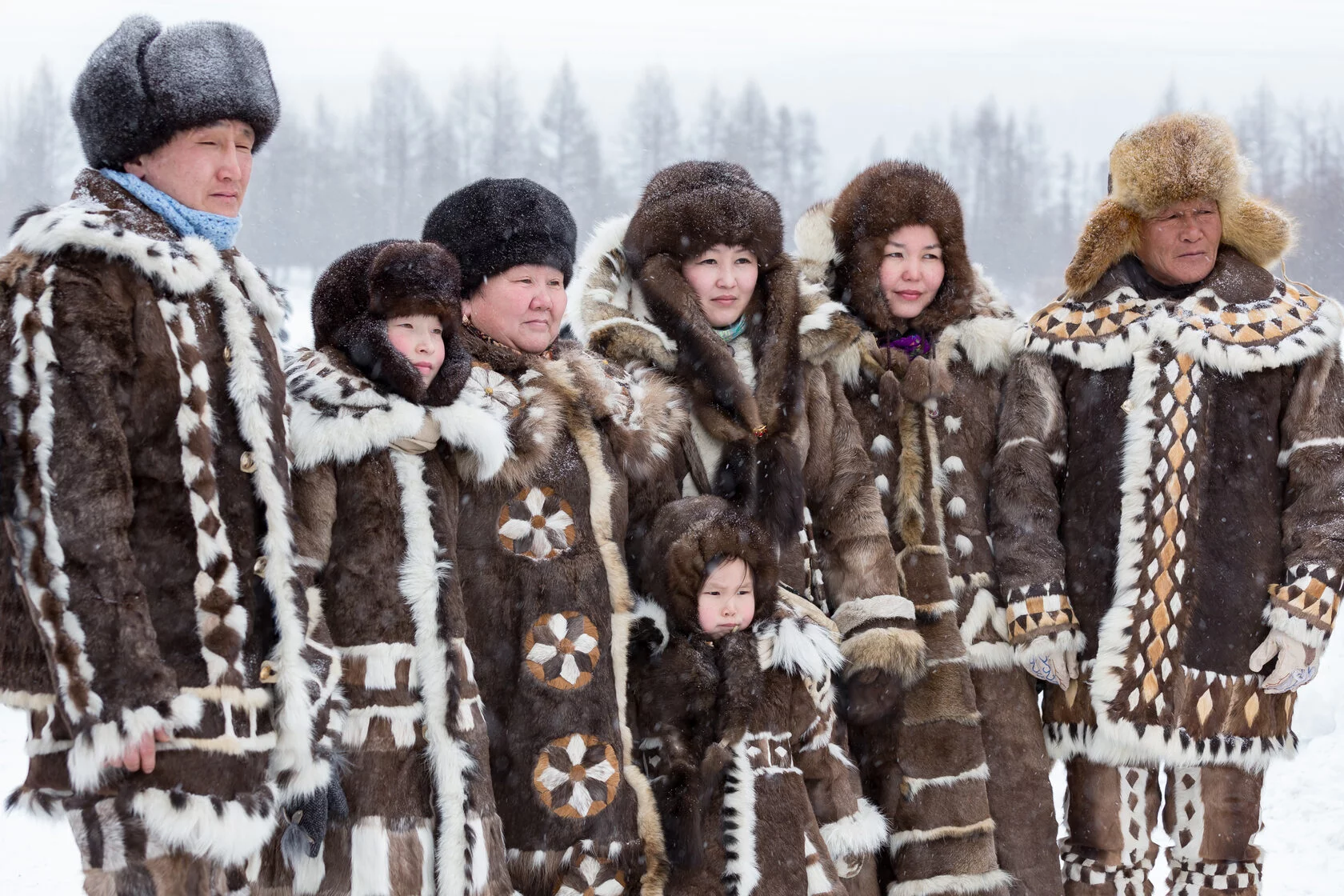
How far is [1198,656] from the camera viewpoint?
3.43m

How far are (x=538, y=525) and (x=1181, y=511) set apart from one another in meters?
1.81

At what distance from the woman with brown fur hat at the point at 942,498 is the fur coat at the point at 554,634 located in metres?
0.91

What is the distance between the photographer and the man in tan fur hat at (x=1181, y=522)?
341cm

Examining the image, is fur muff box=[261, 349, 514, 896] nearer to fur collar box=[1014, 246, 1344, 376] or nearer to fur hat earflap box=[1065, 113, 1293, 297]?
fur collar box=[1014, 246, 1344, 376]

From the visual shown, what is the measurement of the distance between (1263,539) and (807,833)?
5.09 ft

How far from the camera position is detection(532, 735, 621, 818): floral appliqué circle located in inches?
111

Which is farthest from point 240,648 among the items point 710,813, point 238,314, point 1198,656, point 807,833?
point 1198,656

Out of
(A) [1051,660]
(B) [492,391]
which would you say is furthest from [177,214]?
(A) [1051,660]

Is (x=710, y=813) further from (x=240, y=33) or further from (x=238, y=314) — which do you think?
A: (x=240, y=33)

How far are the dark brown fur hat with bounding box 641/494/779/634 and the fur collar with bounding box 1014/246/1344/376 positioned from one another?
117cm

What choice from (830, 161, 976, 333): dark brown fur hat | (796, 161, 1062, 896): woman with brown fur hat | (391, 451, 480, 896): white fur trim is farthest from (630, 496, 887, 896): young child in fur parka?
(830, 161, 976, 333): dark brown fur hat

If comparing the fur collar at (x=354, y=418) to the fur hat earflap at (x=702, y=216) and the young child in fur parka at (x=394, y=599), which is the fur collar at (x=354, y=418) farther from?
the fur hat earflap at (x=702, y=216)

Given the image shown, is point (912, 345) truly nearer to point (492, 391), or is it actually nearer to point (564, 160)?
point (492, 391)

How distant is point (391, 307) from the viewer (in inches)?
108
